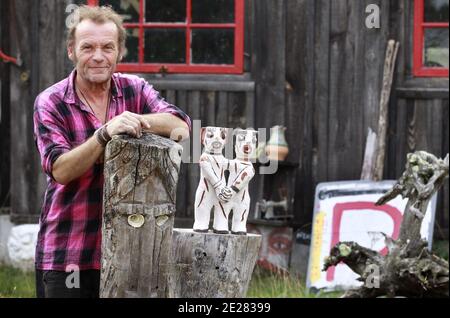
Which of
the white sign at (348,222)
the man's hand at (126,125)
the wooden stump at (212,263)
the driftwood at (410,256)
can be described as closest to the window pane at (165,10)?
the white sign at (348,222)

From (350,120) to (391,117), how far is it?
0.99 feet

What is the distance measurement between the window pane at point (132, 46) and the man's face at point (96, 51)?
11.3ft

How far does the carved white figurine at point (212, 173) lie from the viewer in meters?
4.18

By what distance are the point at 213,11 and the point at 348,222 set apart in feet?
5.99

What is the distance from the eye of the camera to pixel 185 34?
6969 mm

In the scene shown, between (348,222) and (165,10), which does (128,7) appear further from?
(348,222)

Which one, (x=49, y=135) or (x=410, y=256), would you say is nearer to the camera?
(x=49, y=135)

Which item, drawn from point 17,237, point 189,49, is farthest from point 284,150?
point 17,237

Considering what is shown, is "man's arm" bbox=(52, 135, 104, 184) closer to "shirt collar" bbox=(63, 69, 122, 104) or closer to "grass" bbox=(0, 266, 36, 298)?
"shirt collar" bbox=(63, 69, 122, 104)

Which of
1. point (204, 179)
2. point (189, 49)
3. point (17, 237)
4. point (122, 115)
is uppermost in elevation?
point (189, 49)

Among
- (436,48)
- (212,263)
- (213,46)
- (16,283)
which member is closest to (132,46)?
(213,46)
